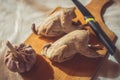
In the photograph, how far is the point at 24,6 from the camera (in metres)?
0.83

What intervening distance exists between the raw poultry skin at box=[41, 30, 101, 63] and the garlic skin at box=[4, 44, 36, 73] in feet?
0.14

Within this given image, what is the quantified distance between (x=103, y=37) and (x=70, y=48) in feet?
0.28

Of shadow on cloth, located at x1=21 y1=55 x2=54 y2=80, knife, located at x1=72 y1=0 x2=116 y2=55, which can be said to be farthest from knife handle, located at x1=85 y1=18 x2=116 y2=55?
shadow on cloth, located at x1=21 y1=55 x2=54 y2=80

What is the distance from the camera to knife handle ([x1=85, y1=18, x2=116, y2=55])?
57cm

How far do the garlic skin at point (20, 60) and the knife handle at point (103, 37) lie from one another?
6.4 inches

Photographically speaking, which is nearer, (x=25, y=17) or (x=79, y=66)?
(x=79, y=66)

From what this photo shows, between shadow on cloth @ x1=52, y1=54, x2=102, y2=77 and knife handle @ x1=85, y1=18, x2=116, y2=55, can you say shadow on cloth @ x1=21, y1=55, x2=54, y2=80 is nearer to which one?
shadow on cloth @ x1=52, y1=54, x2=102, y2=77

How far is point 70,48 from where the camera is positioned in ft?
1.85

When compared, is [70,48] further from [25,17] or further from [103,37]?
[25,17]

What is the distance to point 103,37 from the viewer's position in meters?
0.58

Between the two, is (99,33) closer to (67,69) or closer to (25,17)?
(67,69)

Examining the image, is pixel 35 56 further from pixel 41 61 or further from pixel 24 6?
pixel 24 6

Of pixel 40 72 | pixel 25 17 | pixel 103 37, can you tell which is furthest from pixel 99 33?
pixel 25 17

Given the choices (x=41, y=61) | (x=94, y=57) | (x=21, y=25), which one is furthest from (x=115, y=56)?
(x=21, y=25)
